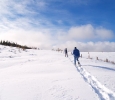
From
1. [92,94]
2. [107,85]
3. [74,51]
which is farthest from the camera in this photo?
[74,51]

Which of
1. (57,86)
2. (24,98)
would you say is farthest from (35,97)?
(57,86)

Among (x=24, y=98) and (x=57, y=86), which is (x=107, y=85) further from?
(x=24, y=98)

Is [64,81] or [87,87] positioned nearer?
[87,87]

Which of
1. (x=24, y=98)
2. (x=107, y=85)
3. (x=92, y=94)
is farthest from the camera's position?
(x=107, y=85)

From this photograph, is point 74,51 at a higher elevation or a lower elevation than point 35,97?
higher

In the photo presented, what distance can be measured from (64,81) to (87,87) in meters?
1.37

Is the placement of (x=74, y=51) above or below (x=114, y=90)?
above

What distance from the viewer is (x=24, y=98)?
22.7 feet

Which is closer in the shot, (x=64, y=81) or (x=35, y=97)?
(x=35, y=97)

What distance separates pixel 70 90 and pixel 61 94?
0.64 metres

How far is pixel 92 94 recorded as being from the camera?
7.39 m

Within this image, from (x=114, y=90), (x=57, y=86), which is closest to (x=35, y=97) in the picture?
(x=57, y=86)

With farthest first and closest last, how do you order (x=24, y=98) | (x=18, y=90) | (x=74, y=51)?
(x=74, y=51), (x=18, y=90), (x=24, y=98)

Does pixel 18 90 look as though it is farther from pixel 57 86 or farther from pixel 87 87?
pixel 87 87
